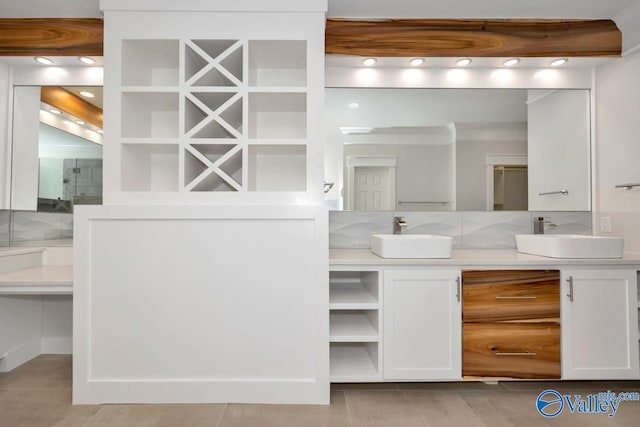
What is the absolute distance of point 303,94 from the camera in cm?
220

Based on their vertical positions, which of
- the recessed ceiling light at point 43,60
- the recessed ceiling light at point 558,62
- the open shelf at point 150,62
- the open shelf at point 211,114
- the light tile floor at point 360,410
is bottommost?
the light tile floor at point 360,410

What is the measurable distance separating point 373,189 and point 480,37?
4.16ft

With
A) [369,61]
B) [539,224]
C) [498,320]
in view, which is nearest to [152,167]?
[369,61]

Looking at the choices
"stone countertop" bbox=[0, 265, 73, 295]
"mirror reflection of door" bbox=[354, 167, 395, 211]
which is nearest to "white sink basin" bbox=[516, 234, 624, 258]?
"mirror reflection of door" bbox=[354, 167, 395, 211]

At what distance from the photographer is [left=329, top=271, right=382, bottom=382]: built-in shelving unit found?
200 cm

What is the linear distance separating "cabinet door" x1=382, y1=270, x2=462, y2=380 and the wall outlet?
1425 millimetres

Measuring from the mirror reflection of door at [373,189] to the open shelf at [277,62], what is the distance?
83 cm

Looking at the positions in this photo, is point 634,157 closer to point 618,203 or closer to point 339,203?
point 618,203

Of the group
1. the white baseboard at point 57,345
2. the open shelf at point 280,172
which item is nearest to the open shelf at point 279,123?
the open shelf at point 280,172

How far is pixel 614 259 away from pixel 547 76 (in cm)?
143

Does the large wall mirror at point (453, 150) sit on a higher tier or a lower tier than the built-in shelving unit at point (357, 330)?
higher

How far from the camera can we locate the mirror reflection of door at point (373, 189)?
2654 mm

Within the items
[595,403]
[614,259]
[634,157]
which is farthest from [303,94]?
[595,403]

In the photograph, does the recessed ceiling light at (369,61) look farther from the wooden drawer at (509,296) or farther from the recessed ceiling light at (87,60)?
the recessed ceiling light at (87,60)
